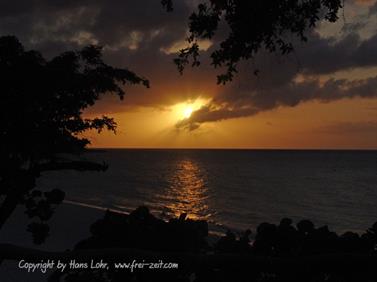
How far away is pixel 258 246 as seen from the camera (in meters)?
4.58

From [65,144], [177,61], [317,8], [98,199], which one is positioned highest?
[317,8]

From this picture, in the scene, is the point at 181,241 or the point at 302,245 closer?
the point at 302,245

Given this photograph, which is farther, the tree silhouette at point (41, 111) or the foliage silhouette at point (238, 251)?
the tree silhouette at point (41, 111)

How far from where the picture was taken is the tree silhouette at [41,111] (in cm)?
1230

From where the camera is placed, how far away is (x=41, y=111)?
43.0ft

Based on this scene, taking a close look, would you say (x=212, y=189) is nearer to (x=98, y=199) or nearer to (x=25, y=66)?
(x=98, y=199)

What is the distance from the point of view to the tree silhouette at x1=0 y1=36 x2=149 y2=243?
1230 cm

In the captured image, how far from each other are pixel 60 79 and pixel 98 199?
58621mm

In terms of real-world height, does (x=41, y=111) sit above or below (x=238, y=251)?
above

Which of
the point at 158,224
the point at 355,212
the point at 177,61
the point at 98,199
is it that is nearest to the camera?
the point at 158,224

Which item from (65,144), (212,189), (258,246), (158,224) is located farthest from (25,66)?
(212,189)

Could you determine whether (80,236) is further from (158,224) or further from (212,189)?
→ (212,189)

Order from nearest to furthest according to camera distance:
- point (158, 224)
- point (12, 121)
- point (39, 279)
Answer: point (158, 224), point (12, 121), point (39, 279)

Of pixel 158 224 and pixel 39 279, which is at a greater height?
Answer: pixel 158 224
